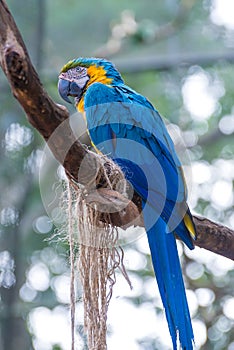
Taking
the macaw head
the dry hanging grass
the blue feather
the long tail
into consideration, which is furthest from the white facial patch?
the long tail

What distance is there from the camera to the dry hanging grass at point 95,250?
1515mm

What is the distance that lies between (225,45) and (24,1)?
43.0 inches

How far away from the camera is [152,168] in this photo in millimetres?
1769

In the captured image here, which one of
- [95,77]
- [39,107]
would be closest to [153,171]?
[95,77]

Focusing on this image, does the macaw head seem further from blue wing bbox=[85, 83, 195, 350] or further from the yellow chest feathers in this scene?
blue wing bbox=[85, 83, 195, 350]

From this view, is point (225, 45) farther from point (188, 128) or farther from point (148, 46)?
point (188, 128)

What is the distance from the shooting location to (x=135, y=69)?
3.19m

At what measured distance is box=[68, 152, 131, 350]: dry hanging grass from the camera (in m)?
1.51

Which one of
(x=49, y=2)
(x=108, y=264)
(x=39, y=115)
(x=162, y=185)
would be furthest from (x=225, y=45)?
(x=39, y=115)

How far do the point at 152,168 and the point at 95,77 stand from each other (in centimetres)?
48

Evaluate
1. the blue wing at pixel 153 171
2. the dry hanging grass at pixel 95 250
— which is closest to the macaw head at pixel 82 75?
the blue wing at pixel 153 171

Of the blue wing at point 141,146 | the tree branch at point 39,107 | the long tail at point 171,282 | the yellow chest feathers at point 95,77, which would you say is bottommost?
the long tail at point 171,282

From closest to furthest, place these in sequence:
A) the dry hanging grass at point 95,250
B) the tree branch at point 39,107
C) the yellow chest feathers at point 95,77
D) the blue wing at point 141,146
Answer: the tree branch at point 39,107 < the dry hanging grass at point 95,250 < the blue wing at point 141,146 < the yellow chest feathers at point 95,77

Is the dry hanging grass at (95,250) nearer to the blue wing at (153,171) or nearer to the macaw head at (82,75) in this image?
the blue wing at (153,171)
